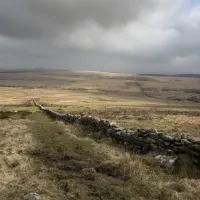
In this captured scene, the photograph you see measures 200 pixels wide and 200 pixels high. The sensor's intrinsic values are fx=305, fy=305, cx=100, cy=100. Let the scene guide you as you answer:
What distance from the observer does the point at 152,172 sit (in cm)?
1353

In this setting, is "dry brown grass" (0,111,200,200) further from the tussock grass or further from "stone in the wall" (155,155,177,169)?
"stone in the wall" (155,155,177,169)

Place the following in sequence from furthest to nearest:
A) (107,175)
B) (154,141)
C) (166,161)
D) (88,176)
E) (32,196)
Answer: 1. (154,141)
2. (166,161)
3. (107,175)
4. (88,176)
5. (32,196)

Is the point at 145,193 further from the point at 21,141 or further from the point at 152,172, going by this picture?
the point at 21,141

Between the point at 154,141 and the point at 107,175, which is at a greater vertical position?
the point at 154,141

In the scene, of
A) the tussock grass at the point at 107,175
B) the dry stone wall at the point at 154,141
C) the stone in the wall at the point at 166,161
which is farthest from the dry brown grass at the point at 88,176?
the dry stone wall at the point at 154,141

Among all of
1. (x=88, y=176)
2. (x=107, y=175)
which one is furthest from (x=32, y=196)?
(x=107, y=175)

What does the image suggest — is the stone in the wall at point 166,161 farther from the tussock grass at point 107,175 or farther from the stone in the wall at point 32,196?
the stone in the wall at point 32,196

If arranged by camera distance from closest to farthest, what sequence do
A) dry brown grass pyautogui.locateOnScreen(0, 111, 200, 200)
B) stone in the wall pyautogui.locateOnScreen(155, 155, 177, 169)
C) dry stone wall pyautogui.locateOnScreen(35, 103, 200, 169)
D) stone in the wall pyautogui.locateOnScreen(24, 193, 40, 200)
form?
1. stone in the wall pyautogui.locateOnScreen(24, 193, 40, 200)
2. dry brown grass pyautogui.locateOnScreen(0, 111, 200, 200)
3. stone in the wall pyautogui.locateOnScreen(155, 155, 177, 169)
4. dry stone wall pyautogui.locateOnScreen(35, 103, 200, 169)

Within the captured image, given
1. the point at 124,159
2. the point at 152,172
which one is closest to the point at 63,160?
the point at 124,159

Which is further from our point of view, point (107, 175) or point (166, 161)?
point (166, 161)

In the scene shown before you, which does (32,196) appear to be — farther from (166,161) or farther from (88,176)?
(166,161)

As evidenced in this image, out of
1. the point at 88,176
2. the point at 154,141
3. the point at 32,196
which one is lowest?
the point at 88,176

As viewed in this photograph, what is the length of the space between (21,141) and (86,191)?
12857 mm

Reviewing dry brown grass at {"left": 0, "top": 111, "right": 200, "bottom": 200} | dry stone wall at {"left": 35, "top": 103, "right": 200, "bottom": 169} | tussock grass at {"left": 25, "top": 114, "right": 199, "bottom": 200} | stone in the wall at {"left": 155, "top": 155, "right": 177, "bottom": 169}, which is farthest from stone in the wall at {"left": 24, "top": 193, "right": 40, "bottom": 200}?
dry stone wall at {"left": 35, "top": 103, "right": 200, "bottom": 169}
